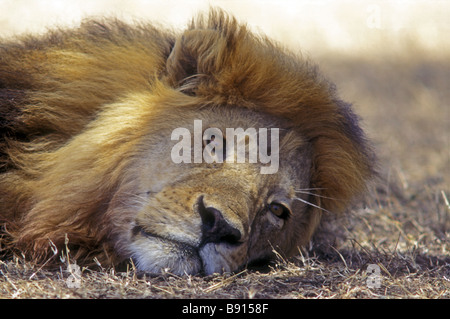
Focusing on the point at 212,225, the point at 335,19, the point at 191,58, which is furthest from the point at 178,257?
the point at 335,19

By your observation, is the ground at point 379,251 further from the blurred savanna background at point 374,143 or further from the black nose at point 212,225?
the black nose at point 212,225

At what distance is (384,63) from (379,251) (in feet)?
28.5

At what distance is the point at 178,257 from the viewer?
321 centimetres

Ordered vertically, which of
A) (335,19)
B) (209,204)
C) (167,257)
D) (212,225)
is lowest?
(167,257)

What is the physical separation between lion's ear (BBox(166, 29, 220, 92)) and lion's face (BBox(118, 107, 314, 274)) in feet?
0.80

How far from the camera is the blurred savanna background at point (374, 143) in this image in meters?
3.24

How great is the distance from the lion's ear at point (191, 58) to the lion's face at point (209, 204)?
0.24 metres

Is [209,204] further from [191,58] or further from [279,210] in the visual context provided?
[191,58]

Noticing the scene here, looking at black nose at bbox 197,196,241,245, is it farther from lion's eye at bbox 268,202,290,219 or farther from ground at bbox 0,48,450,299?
lion's eye at bbox 268,202,290,219

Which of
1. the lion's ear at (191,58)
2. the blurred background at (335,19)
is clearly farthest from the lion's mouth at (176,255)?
the blurred background at (335,19)
